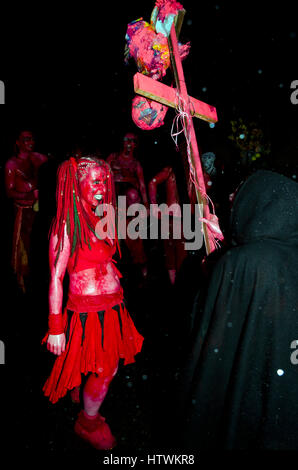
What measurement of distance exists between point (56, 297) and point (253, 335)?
1.20 m

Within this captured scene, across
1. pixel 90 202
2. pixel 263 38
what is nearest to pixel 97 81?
pixel 263 38

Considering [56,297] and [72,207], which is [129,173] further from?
[56,297]

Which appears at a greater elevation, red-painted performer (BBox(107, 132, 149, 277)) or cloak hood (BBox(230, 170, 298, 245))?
red-painted performer (BBox(107, 132, 149, 277))

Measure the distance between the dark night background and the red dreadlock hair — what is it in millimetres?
324

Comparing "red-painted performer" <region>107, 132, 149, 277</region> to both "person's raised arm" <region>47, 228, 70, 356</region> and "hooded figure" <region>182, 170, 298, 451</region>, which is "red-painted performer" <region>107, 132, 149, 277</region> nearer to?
"person's raised arm" <region>47, 228, 70, 356</region>

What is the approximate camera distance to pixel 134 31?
6.56ft

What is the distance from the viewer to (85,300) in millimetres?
1949

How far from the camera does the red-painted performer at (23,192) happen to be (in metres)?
4.79

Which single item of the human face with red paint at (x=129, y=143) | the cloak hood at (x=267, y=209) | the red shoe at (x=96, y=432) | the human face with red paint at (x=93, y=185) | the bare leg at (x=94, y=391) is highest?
the human face with red paint at (x=129, y=143)

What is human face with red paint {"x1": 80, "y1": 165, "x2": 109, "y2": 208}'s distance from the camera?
199 centimetres

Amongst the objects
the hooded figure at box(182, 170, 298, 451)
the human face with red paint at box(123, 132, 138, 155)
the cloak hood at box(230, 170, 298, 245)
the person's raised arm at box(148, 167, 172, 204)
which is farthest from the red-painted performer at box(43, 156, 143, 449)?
the human face with red paint at box(123, 132, 138, 155)

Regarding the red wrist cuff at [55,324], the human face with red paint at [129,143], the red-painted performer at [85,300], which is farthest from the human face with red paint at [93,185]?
the human face with red paint at [129,143]

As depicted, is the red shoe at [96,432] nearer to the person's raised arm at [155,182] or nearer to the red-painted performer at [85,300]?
the red-painted performer at [85,300]
